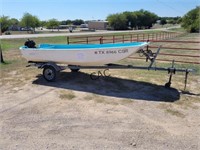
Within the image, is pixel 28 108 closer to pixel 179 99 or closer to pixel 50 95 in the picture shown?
pixel 50 95

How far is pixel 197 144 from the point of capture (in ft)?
11.7

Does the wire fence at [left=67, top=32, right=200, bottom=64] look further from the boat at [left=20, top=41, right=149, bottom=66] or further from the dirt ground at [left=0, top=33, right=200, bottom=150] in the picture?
the dirt ground at [left=0, top=33, right=200, bottom=150]

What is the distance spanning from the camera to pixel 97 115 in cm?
460

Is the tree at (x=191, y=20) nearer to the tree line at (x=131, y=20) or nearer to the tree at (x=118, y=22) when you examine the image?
the tree line at (x=131, y=20)

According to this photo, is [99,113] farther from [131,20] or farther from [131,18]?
[131,18]

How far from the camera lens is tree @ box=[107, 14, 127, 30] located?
84875mm

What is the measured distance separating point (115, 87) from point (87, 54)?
1.19 meters

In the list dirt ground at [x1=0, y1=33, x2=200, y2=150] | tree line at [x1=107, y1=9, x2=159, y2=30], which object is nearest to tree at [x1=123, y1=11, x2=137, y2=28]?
tree line at [x1=107, y1=9, x2=159, y2=30]

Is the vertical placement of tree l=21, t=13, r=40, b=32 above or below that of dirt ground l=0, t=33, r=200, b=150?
above

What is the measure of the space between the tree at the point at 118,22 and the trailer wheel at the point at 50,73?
262ft

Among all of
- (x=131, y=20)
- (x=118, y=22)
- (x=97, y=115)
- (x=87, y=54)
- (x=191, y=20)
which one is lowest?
(x=97, y=115)

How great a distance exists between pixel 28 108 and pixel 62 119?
1.01m

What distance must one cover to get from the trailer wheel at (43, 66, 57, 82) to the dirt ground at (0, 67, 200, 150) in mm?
172

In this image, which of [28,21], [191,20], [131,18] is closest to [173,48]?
[191,20]
